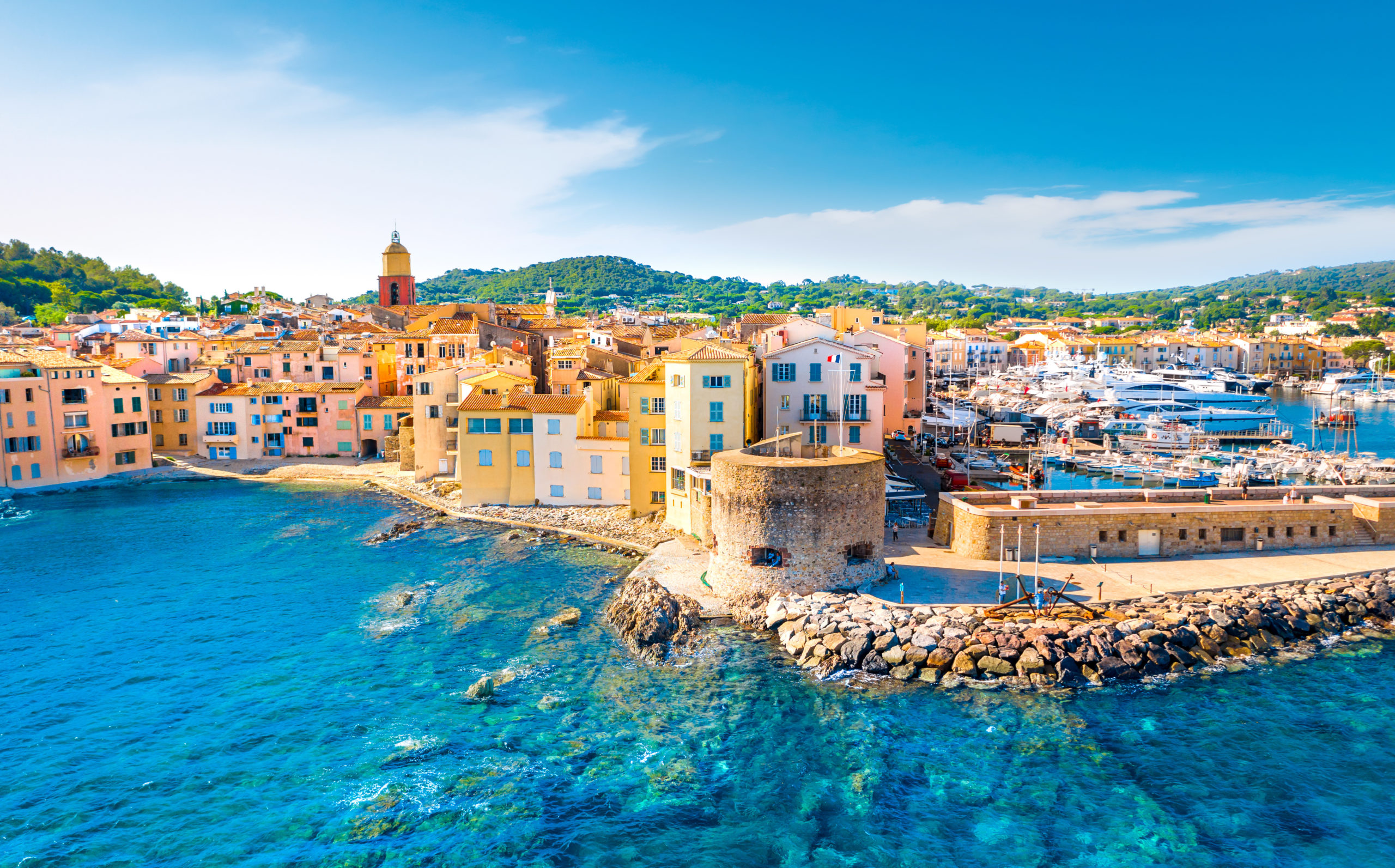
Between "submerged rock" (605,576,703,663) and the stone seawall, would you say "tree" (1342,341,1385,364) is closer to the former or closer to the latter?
the stone seawall

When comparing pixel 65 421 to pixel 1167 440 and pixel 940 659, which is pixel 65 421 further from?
pixel 1167 440

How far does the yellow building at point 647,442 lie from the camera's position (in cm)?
4131

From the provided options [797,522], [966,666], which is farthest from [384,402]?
[966,666]

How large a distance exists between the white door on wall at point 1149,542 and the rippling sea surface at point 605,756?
725cm

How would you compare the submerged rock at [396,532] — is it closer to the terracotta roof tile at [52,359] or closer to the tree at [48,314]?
the terracotta roof tile at [52,359]

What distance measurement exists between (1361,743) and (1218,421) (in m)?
77.7

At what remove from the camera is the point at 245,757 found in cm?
2094

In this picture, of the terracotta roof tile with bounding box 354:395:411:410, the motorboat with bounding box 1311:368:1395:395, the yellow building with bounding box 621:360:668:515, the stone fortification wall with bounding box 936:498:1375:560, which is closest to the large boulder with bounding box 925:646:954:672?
the stone fortification wall with bounding box 936:498:1375:560

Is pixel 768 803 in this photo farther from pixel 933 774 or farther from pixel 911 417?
pixel 911 417

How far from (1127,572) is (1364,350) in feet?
512

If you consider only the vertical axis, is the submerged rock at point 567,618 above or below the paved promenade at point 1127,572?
below

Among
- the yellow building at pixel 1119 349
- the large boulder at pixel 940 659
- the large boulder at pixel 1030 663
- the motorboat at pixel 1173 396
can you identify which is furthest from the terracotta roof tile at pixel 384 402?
the yellow building at pixel 1119 349

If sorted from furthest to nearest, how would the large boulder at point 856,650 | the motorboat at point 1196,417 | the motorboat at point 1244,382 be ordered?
the motorboat at point 1244,382
the motorboat at point 1196,417
the large boulder at point 856,650

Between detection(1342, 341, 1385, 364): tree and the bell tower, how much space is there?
166 metres
